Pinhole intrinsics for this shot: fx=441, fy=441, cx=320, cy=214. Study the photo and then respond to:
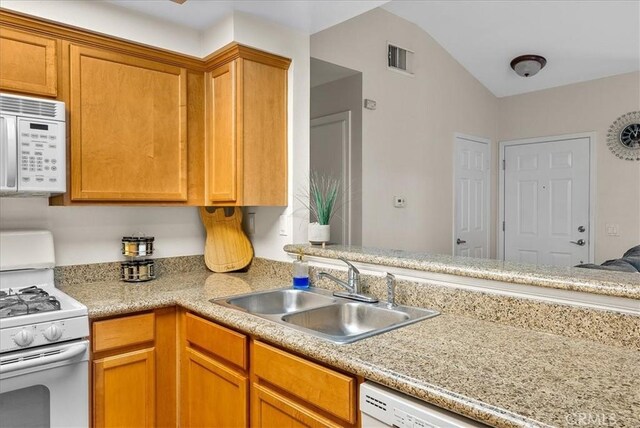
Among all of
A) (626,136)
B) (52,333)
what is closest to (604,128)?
(626,136)

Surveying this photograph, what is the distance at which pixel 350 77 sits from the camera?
3.60m

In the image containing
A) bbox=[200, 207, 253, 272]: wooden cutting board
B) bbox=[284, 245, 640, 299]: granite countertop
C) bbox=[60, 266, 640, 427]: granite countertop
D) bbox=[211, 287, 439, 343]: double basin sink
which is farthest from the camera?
bbox=[200, 207, 253, 272]: wooden cutting board

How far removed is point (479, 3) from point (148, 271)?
344cm

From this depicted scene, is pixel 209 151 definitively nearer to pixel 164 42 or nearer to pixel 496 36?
pixel 164 42

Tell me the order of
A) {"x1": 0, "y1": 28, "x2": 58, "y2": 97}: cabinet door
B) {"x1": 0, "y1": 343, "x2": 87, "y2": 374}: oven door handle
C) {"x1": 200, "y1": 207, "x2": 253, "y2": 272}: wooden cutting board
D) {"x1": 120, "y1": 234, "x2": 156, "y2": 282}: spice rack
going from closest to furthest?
{"x1": 0, "y1": 343, "x2": 87, "y2": 374}: oven door handle, {"x1": 0, "y1": 28, "x2": 58, "y2": 97}: cabinet door, {"x1": 120, "y1": 234, "x2": 156, "y2": 282}: spice rack, {"x1": 200, "y1": 207, "x2": 253, "y2": 272}: wooden cutting board

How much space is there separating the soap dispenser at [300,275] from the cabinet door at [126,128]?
759 millimetres

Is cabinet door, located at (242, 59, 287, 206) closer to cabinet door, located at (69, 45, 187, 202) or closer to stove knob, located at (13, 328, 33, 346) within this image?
cabinet door, located at (69, 45, 187, 202)

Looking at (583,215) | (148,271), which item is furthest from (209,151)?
(583,215)

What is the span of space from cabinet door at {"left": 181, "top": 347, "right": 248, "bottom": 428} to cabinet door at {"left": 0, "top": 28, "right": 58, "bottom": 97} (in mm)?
1351

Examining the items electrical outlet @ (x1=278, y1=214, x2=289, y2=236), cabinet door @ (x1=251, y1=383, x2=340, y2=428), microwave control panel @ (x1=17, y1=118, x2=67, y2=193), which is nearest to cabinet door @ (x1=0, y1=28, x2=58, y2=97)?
microwave control panel @ (x1=17, y1=118, x2=67, y2=193)

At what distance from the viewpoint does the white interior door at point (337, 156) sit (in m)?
3.61

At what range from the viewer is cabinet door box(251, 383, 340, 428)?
137 centimetres

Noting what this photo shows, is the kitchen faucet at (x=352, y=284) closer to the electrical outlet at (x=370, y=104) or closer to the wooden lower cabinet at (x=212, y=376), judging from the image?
the wooden lower cabinet at (x=212, y=376)

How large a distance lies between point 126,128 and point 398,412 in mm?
1890
